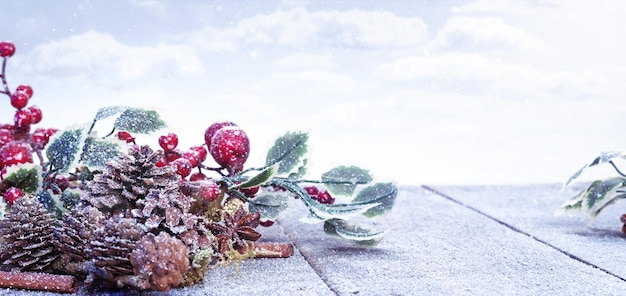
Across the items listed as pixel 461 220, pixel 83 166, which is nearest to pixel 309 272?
pixel 83 166

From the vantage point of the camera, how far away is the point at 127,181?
78 centimetres

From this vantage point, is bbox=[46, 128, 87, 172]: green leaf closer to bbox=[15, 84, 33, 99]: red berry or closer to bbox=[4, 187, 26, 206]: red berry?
bbox=[4, 187, 26, 206]: red berry

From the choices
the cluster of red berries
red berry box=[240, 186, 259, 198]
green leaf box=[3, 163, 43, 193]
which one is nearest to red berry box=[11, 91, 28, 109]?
the cluster of red berries

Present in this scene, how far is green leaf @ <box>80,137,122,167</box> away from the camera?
88cm

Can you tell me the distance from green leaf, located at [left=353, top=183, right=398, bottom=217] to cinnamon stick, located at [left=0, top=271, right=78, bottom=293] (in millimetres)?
420

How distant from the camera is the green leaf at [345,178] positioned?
1.03 m

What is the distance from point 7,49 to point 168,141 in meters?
0.28

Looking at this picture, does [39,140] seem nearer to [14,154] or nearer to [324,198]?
[14,154]

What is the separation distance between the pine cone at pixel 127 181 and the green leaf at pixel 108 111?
10 centimetres

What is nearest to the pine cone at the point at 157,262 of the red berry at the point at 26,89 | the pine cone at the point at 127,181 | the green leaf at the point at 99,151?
the pine cone at the point at 127,181

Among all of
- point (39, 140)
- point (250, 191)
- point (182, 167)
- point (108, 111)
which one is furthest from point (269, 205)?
point (39, 140)

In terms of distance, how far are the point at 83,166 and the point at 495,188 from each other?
3.22 ft

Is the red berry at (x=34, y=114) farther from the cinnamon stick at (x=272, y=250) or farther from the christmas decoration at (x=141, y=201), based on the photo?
A: the cinnamon stick at (x=272, y=250)

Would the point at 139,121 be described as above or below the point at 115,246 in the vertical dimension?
above
